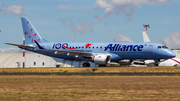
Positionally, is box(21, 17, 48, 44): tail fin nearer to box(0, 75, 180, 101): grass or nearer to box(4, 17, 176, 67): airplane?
box(4, 17, 176, 67): airplane

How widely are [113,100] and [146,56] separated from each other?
3901cm

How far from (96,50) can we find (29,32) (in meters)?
18.0

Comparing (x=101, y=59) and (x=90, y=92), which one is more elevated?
(x=101, y=59)

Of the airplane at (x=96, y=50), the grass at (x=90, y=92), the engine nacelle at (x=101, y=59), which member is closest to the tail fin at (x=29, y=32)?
the airplane at (x=96, y=50)

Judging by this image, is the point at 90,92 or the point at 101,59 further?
the point at 101,59

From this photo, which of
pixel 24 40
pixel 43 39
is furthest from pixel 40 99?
pixel 24 40

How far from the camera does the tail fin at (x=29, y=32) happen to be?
6481cm

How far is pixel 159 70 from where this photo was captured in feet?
148

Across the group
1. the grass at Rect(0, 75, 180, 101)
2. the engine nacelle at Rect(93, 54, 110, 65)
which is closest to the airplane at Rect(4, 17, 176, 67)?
the engine nacelle at Rect(93, 54, 110, 65)

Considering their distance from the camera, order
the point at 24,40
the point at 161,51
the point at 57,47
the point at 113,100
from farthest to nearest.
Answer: the point at 24,40 → the point at 57,47 → the point at 161,51 → the point at 113,100

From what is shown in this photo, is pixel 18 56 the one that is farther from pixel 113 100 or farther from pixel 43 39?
pixel 113 100

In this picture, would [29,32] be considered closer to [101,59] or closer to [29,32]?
[29,32]

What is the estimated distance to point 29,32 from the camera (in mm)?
65500

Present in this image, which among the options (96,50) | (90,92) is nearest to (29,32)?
(96,50)
